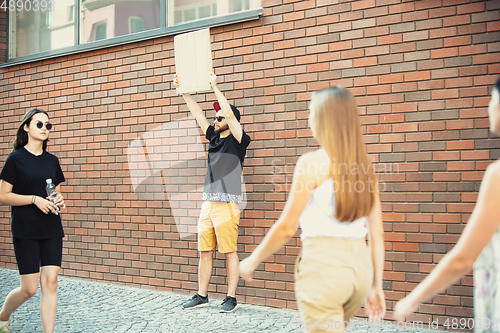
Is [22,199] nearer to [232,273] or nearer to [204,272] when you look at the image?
[204,272]

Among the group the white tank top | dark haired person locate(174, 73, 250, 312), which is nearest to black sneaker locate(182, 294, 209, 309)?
dark haired person locate(174, 73, 250, 312)

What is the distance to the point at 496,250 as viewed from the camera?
1.50 metres

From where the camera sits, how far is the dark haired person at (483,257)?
4.74 feet

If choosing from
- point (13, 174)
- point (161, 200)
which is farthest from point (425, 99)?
point (13, 174)

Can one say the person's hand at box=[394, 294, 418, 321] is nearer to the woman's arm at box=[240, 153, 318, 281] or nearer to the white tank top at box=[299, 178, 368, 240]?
the white tank top at box=[299, 178, 368, 240]

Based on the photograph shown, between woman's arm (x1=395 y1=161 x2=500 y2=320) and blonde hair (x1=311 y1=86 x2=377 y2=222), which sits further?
blonde hair (x1=311 y1=86 x2=377 y2=222)

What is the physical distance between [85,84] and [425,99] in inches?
175

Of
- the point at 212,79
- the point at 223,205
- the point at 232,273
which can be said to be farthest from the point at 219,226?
the point at 212,79

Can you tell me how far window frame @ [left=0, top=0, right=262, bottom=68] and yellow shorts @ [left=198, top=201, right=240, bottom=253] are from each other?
211cm

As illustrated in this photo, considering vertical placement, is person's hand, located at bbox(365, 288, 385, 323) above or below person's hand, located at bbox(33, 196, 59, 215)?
below

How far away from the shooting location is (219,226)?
4.43 m

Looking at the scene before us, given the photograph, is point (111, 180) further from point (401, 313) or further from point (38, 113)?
point (401, 313)

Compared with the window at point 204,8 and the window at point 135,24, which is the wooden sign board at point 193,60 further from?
the window at point 135,24

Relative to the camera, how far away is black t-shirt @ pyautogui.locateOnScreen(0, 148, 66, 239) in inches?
138
